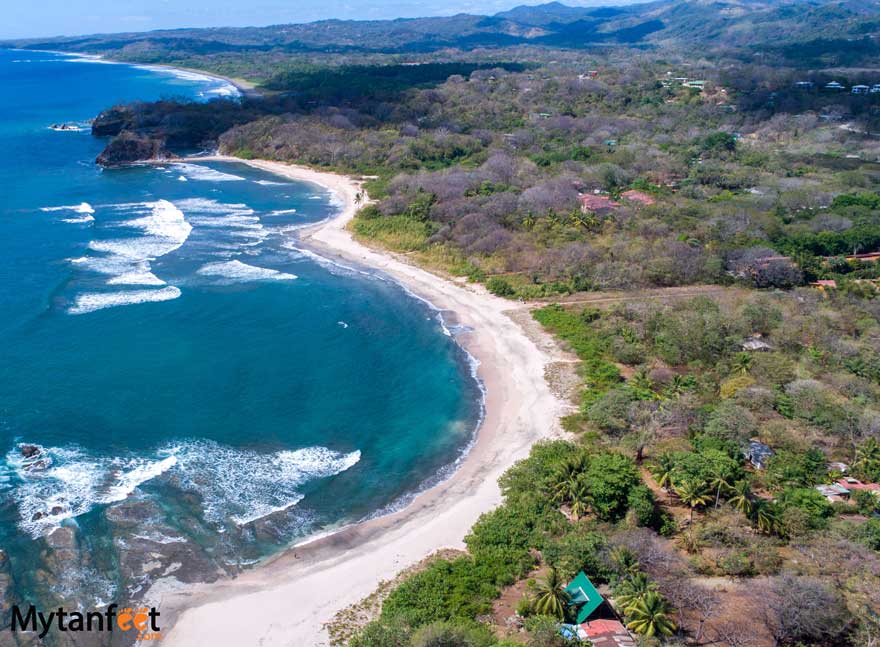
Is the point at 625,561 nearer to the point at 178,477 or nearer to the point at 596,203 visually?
the point at 178,477

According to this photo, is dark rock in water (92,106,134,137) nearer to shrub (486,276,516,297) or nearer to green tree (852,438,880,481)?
shrub (486,276,516,297)

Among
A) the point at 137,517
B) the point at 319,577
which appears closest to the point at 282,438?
the point at 137,517

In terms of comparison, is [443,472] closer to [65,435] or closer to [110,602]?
[110,602]

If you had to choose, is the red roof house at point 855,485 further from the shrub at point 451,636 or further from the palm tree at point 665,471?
the shrub at point 451,636

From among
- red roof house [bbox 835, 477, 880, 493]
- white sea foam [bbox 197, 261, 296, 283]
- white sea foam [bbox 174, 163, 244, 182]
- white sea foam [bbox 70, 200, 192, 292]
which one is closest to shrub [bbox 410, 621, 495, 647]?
red roof house [bbox 835, 477, 880, 493]

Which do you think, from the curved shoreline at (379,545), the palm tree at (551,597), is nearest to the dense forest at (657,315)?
the palm tree at (551,597)

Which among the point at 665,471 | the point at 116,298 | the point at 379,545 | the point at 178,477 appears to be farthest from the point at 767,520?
the point at 116,298
